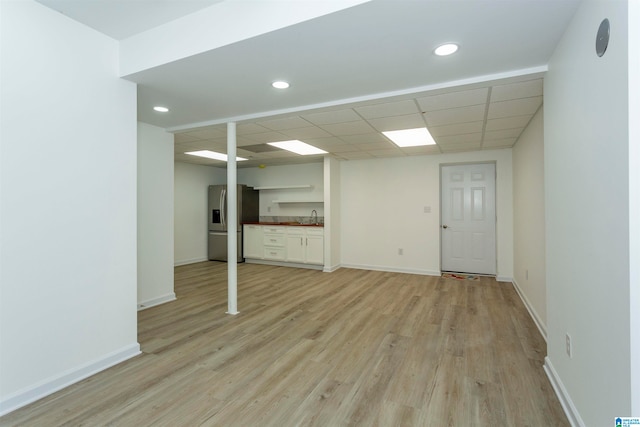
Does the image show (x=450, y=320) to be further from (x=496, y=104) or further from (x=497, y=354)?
(x=496, y=104)

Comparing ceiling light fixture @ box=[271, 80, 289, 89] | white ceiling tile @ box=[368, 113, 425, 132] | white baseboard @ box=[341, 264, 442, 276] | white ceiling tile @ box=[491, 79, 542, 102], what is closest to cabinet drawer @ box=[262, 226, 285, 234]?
white baseboard @ box=[341, 264, 442, 276]

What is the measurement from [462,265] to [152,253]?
5349mm

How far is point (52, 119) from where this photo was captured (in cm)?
209

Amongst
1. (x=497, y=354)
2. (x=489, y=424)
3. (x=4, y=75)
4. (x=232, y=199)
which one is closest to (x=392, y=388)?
(x=489, y=424)

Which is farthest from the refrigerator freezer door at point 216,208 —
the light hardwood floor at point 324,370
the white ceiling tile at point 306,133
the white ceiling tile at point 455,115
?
the white ceiling tile at point 455,115

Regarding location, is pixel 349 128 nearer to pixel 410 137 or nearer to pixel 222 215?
pixel 410 137

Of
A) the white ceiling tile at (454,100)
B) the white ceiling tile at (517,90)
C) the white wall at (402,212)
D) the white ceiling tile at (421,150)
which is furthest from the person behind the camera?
the white wall at (402,212)

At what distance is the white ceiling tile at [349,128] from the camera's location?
3781 mm

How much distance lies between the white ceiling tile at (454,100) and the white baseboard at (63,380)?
3.55 m

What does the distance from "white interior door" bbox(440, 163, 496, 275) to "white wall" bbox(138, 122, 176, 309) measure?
4849 mm

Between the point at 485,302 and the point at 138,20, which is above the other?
the point at 138,20

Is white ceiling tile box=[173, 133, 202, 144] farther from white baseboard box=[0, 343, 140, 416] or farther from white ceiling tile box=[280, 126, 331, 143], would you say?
white baseboard box=[0, 343, 140, 416]

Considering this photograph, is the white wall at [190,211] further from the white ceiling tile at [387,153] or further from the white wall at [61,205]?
the white wall at [61,205]

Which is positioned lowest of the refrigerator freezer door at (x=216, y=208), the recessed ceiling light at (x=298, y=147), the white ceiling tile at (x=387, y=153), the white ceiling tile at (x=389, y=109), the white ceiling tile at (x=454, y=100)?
the refrigerator freezer door at (x=216, y=208)
